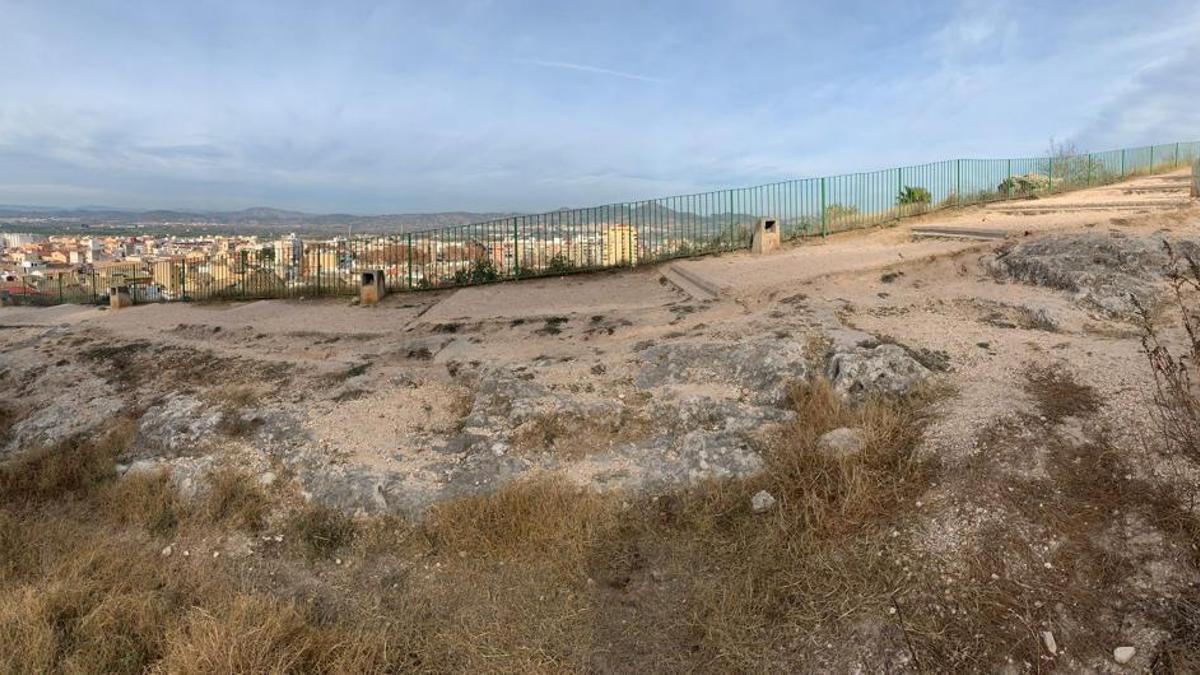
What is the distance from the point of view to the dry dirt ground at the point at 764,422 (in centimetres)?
364

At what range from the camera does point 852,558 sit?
412cm

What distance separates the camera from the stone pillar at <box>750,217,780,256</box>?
13133 millimetres

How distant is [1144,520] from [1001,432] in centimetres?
112

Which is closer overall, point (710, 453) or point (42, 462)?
point (710, 453)

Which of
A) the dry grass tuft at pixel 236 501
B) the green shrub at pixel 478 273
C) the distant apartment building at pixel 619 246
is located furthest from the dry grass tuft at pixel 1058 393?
the green shrub at pixel 478 273

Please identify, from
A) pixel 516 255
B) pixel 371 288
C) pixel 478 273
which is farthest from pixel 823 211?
pixel 371 288

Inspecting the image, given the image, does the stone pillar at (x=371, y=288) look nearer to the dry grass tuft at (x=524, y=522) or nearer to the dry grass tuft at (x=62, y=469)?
the dry grass tuft at (x=62, y=469)

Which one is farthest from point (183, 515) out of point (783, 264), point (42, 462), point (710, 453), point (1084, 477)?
point (783, 264)

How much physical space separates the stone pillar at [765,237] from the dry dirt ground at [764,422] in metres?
1.16

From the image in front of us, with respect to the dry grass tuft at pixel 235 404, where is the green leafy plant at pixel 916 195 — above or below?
above

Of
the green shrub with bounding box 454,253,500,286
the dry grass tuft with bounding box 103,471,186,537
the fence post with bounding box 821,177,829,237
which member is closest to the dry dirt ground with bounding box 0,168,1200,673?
the dry grass tuft with bounding box 103,471,186,537

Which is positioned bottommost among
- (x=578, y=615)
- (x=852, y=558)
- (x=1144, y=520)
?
(x=578, y=615)

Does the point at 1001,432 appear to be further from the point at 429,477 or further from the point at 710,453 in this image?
the point at 429,477

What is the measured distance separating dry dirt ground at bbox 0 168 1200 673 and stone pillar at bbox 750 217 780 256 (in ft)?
3.82
